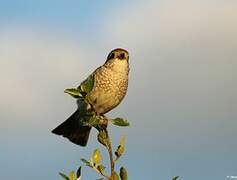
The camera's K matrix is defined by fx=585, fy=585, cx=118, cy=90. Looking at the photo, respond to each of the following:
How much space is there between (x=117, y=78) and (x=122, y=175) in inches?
197

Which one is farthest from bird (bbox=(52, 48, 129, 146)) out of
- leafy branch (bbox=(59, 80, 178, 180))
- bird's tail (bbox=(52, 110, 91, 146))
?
leafy branch (bbox=(59, 80, 178, 180))

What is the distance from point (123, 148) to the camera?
3.55 metres

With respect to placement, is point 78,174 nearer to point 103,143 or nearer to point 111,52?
point 103,143

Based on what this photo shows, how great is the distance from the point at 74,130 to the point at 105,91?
0.67 meters

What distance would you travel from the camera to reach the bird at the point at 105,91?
25.3ft

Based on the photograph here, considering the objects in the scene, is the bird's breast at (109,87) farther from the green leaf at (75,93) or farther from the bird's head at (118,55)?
the green leaf at (75,93)

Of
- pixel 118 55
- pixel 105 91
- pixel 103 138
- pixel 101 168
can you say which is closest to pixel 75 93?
pixel 103 138

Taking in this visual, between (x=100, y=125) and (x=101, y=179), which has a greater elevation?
(x=100, y=125)

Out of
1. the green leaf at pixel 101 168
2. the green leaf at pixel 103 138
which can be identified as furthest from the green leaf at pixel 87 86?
the green leaf at pixel 101 168

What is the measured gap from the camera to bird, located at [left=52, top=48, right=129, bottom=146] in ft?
25.3

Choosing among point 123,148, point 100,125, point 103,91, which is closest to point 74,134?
point 103,91

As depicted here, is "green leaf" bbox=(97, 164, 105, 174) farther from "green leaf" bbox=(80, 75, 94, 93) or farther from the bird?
the bird

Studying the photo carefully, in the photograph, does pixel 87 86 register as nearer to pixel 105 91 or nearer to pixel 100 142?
pixel 100 142

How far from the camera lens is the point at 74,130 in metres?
7.88
